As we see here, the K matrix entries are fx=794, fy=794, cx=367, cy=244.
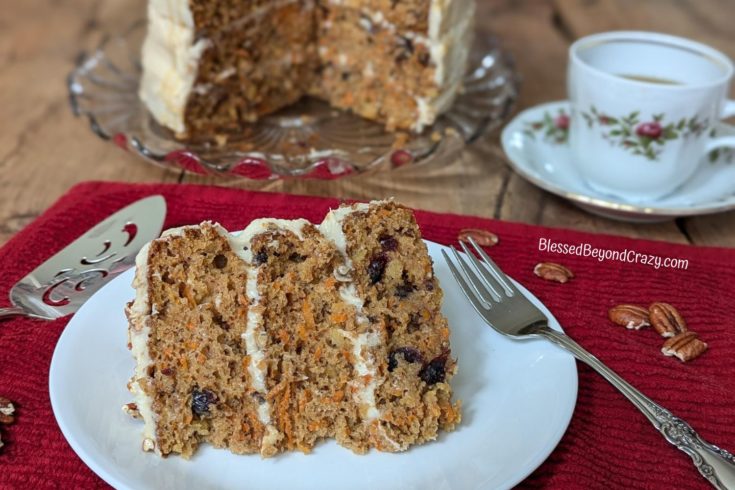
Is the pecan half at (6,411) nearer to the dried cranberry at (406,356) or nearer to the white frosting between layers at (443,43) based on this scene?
the dried cranberry at (406,356)

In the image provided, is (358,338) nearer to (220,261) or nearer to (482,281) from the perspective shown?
(220,261)

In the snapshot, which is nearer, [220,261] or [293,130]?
[220,261]

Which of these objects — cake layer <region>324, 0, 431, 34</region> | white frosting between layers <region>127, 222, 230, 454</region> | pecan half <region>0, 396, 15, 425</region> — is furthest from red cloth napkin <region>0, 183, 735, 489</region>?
cake layer <region>324, 0, 431, 34</region>

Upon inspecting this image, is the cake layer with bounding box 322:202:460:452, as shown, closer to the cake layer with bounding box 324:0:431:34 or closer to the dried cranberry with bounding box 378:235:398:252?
the dried cranberry with bounding box 378:235:398:252

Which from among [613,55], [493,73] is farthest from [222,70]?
[613,55]

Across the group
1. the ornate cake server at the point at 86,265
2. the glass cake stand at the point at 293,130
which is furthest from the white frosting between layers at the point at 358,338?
the glass cake stand at the point at 293,130

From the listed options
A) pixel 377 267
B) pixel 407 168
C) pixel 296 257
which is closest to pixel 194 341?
pixel 296 257

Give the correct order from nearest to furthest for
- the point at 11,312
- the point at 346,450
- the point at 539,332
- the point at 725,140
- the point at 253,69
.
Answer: the point at 346,450 < the point at 539,332 < the point at 11,312 < the point at 725,140 < the point at 253,69
